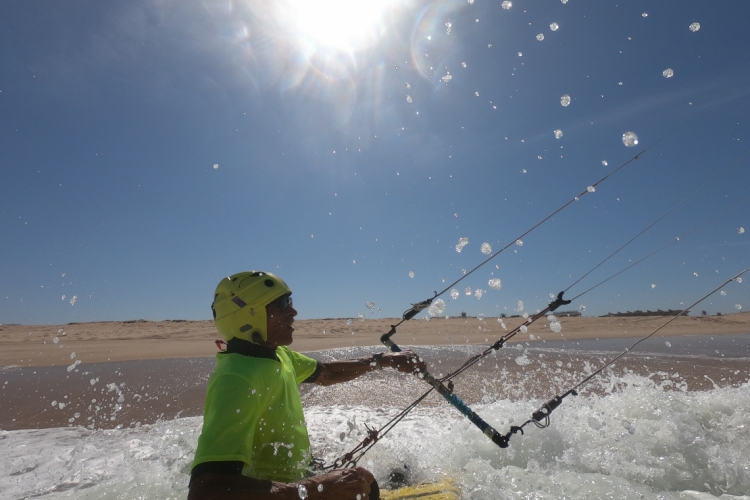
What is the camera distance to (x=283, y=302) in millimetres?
2549

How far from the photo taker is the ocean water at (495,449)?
362 centimetres

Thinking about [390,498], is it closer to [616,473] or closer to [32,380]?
[616,473]

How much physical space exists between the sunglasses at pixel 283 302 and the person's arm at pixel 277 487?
998 millimetres

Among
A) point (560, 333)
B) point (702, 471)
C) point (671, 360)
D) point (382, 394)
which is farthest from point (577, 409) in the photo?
point (560, 333)

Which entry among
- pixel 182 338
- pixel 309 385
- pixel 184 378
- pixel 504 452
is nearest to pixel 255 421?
pixel 504 452

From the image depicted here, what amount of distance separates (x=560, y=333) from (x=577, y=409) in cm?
1753

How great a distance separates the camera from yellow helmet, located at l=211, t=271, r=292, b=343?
7.68ft

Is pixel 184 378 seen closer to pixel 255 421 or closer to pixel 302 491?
pixel 255 421

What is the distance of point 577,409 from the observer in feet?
18.3

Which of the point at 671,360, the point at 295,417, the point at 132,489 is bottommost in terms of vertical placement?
the point at 671,360

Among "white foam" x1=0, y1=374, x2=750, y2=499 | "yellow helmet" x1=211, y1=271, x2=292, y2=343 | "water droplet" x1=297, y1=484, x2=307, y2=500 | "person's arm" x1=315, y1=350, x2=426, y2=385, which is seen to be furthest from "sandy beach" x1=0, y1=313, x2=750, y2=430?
"water droplet" x1=297, y1=484, x2=307, y2=500

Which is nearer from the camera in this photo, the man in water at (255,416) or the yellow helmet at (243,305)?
the man in water at (255,416)

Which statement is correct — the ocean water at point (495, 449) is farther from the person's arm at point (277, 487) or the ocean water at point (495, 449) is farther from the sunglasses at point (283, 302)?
the sunglasses at point (283, 302)

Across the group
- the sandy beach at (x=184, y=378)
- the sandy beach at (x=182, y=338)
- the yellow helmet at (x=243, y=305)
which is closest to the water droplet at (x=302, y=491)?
the yellow helmet at (x=243, y=305)
